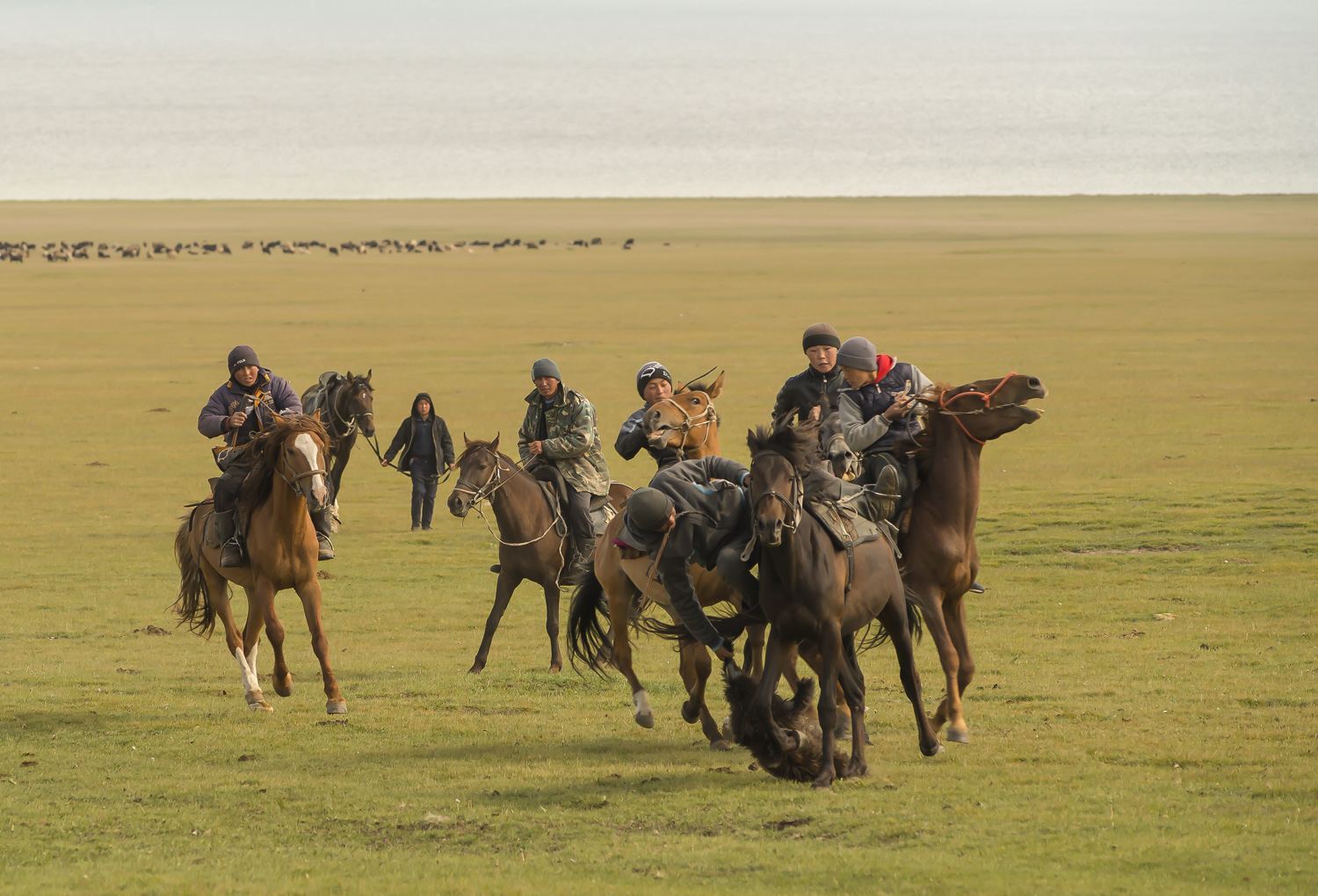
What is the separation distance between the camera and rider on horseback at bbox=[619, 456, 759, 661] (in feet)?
29.7

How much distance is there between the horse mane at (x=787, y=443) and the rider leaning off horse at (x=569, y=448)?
406cm

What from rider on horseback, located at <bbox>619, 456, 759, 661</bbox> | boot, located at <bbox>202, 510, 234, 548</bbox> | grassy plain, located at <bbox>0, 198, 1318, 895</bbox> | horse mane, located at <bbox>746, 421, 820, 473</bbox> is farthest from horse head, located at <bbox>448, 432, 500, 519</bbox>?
horse mane, located at <bbox>746, 421, 820, 473</bbox>

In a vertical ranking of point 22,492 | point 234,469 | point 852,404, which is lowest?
point 22,492

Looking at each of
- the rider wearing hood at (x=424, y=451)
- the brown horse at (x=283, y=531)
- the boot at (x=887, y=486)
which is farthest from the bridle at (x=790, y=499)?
the rider wearing hood at (x=424, y=451)

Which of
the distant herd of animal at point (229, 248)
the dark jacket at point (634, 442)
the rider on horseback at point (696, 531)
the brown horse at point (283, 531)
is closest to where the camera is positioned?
the rider on horseback at point (696, 531)

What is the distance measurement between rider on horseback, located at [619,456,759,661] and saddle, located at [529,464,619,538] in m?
3.25

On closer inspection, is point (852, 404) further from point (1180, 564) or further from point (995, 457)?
point (995, 457)

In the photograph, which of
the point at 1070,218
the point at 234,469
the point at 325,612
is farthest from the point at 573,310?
the point at 1070,218

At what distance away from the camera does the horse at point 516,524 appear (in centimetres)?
1240

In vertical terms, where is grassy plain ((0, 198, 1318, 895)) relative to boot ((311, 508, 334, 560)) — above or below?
below

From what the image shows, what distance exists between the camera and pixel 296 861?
25.0ft

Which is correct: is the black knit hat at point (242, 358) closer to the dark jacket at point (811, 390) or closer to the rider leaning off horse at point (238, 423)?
the rider leaning off horse at point (238, 423)

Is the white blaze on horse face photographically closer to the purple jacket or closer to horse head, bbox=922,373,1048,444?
the purple jacket

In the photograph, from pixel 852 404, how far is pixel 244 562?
15.6 ft
